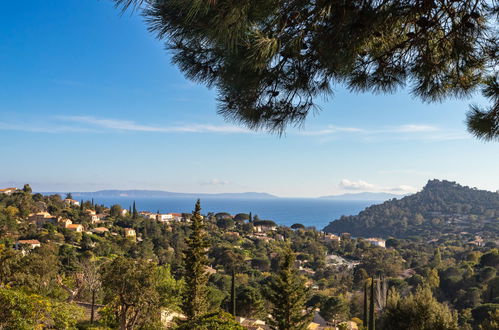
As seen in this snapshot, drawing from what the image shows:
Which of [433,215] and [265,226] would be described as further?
[433,215]

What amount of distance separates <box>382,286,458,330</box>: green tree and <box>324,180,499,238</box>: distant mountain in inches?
3654

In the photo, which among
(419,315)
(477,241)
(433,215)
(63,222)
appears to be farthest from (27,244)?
(433,215)

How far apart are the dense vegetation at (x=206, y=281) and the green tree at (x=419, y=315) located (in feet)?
0.13

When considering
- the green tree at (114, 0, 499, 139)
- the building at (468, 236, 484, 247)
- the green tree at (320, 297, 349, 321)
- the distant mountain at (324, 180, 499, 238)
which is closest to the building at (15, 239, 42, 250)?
the green tree at (320, 297, 349, 321)

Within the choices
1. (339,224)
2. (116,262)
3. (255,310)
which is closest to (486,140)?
(116,262)

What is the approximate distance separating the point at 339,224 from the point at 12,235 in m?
107

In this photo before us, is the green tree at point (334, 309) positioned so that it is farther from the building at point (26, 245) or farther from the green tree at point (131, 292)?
the building at point (26, 245)

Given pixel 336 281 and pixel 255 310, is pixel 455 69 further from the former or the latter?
pixel 336 281

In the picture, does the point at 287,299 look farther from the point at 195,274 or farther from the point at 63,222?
the point at 63,222

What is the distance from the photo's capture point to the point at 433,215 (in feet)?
390

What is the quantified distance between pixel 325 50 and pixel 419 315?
14.0 metres

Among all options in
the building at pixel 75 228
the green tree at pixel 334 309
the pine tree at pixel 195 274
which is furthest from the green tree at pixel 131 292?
the building at pixel 75 228

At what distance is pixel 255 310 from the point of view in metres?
21.5

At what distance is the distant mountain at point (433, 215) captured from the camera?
103 meters
